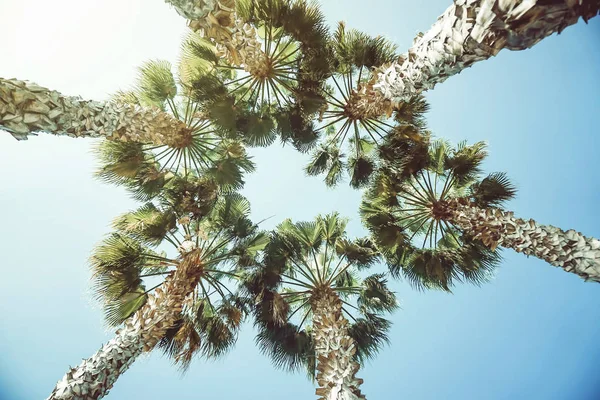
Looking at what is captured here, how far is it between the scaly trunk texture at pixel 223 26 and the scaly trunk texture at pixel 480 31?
225 cm

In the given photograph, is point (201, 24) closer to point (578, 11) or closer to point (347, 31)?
point (578, 11)

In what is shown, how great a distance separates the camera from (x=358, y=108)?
20.5ft

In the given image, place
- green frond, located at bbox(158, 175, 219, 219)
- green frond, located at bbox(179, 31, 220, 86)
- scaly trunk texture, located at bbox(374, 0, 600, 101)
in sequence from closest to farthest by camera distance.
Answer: scaly trunk texture, located at bbox(374, 0, 600, 101) → green frond, located at bbox(179, 31, 220, 86) → green frond, located at bbox(158, 175, 219, 219)

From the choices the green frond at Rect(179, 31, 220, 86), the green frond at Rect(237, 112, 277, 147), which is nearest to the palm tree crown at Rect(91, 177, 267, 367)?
the green frond at Rect(237, 112, 277, 147)

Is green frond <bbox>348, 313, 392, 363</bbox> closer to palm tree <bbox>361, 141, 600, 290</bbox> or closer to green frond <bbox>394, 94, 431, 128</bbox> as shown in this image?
palm tree <bbox>361, 141, 600, 290</bbox>

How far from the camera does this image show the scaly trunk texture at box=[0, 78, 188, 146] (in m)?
3.17

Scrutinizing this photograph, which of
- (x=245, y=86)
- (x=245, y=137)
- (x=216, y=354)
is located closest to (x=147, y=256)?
(x=216, y=354)

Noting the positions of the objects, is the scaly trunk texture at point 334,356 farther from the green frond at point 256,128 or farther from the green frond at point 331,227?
the green frond at point 256,128

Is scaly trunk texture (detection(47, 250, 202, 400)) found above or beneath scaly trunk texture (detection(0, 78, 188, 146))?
beneath

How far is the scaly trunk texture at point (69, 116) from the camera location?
3170 mm

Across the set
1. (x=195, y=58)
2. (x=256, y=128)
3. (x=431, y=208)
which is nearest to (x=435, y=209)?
(x=431, y=208)

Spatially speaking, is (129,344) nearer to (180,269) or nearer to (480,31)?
(180,269)

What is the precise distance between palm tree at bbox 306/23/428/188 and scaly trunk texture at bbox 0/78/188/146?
3.65 m

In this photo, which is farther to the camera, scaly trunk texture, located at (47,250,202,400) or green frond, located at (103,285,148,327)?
green frond, located at (103,285,148,327)
